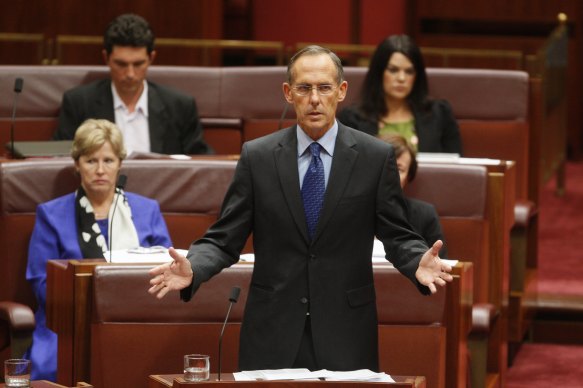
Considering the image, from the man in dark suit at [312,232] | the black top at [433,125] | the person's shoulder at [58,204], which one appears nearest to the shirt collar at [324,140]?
the man in dark suit at [312,232]

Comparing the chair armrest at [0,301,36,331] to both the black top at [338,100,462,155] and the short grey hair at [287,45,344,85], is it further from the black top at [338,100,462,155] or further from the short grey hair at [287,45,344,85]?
the black top at [338,100,462,155]

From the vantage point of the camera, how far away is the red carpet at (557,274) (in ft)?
7.42

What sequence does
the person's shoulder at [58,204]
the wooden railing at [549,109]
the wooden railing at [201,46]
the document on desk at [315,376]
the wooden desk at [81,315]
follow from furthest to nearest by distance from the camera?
the wooden railing at [201,46]
the wooden railing at [549,109]
the person's shoulder at [58,204]
the wooden desk at [81,315]
the document on desk at [315,376]

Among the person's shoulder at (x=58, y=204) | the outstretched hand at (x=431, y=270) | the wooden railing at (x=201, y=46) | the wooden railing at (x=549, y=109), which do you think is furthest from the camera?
the wooden railing at (x=201, y=46)

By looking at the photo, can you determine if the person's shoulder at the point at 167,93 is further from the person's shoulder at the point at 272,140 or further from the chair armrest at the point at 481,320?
the person's shoulder at the point at 272,140

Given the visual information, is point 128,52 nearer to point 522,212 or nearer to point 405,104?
point 405,104

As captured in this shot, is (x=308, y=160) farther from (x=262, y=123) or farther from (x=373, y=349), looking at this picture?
(x=262, y=123)

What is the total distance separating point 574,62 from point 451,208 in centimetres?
249

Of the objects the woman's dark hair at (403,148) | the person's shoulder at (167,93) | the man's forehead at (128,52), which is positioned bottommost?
the woman's dark hair at (403,148)

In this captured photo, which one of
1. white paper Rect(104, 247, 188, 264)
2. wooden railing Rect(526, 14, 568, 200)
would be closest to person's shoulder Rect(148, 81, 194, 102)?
white paper Rect(104, 247, 188, 264)

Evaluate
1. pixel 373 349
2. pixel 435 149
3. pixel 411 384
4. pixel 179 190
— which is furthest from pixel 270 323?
pixel 435 149

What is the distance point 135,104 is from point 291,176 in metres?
1.10

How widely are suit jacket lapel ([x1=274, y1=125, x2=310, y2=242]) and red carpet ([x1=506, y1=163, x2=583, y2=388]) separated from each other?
40.7 inches

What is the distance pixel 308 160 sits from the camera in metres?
1.35
